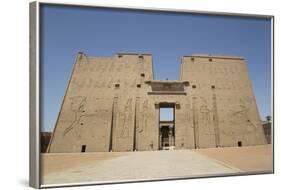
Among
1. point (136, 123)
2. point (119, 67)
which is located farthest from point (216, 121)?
point (119, 67)

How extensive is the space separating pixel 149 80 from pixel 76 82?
1.37 metres

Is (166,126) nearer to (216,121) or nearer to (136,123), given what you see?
(136,123)

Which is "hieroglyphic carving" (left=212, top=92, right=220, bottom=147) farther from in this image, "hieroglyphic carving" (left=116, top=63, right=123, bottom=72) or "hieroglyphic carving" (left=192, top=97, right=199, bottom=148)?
"hieroglyphic carving" (left=116, top=63, right=123, bottom=72)

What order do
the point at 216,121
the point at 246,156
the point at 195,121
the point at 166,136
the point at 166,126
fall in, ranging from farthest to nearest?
the point at 246,156 → the point at 216,121 → the point at 195,121 → the point at 166,126 → the point at 166,136

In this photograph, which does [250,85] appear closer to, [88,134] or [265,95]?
[265,95]

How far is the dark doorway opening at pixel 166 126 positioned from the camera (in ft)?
33.2

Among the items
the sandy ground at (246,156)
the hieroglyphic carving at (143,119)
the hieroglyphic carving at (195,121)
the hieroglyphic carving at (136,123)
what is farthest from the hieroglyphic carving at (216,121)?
the hieroglyphic carving at (136,123)

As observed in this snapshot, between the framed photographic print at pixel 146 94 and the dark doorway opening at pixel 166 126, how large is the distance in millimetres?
19

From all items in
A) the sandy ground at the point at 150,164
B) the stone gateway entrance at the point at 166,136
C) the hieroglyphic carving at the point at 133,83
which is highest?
the hieroglyphic carving at the point at 133,83

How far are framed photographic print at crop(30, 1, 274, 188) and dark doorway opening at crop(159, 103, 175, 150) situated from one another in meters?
0.02

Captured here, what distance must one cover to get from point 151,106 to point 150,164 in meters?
1.01

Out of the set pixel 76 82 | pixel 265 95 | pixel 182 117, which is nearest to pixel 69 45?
pixel 76 82

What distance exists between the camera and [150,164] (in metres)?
9.98

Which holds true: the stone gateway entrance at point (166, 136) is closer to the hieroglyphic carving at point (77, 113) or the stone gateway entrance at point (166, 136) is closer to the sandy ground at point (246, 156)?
the sandy ground at point (246, 156)
